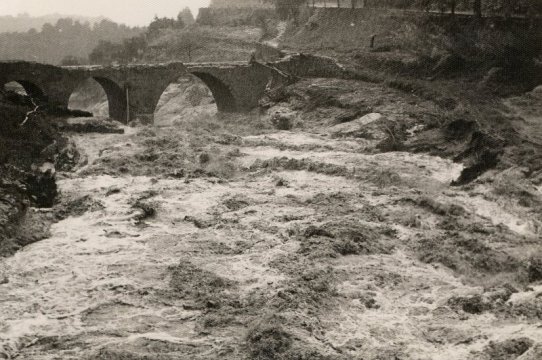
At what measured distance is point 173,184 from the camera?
2720 cm

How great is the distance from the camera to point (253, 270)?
63.1ft

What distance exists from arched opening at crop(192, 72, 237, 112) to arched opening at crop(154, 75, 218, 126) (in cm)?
115

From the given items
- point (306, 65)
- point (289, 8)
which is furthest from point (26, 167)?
point (289, 8)

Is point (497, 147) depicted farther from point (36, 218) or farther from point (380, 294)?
point (36, 218)

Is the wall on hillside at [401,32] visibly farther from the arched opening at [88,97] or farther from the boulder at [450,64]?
the arched opening at [88,97]

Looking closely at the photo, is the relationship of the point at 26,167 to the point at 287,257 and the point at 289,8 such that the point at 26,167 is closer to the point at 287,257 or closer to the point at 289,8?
the point at 287,257

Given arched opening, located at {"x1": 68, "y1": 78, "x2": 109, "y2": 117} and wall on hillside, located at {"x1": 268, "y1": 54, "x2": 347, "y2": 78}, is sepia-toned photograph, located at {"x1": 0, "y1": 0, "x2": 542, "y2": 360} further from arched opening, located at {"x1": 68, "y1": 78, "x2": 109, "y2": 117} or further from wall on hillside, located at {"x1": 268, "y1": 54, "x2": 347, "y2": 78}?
arched opening, located at {"x1": 68, "y1": 78, "x2": 109, "y2": 117}

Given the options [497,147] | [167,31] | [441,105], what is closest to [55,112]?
[441,105]

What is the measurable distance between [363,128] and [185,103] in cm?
2473

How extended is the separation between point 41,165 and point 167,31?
188 ft

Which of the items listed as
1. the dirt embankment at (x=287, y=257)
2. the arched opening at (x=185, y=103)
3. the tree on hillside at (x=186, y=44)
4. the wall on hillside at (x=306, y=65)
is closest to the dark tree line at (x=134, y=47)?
the tree on hillside at (x=186, y=44)

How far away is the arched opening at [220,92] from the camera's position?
44.5 metres

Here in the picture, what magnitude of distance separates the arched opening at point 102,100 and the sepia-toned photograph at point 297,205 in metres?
0.26

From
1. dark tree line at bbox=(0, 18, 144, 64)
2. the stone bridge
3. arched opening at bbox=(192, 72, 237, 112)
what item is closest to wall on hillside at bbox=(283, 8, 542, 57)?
the stone bridge
